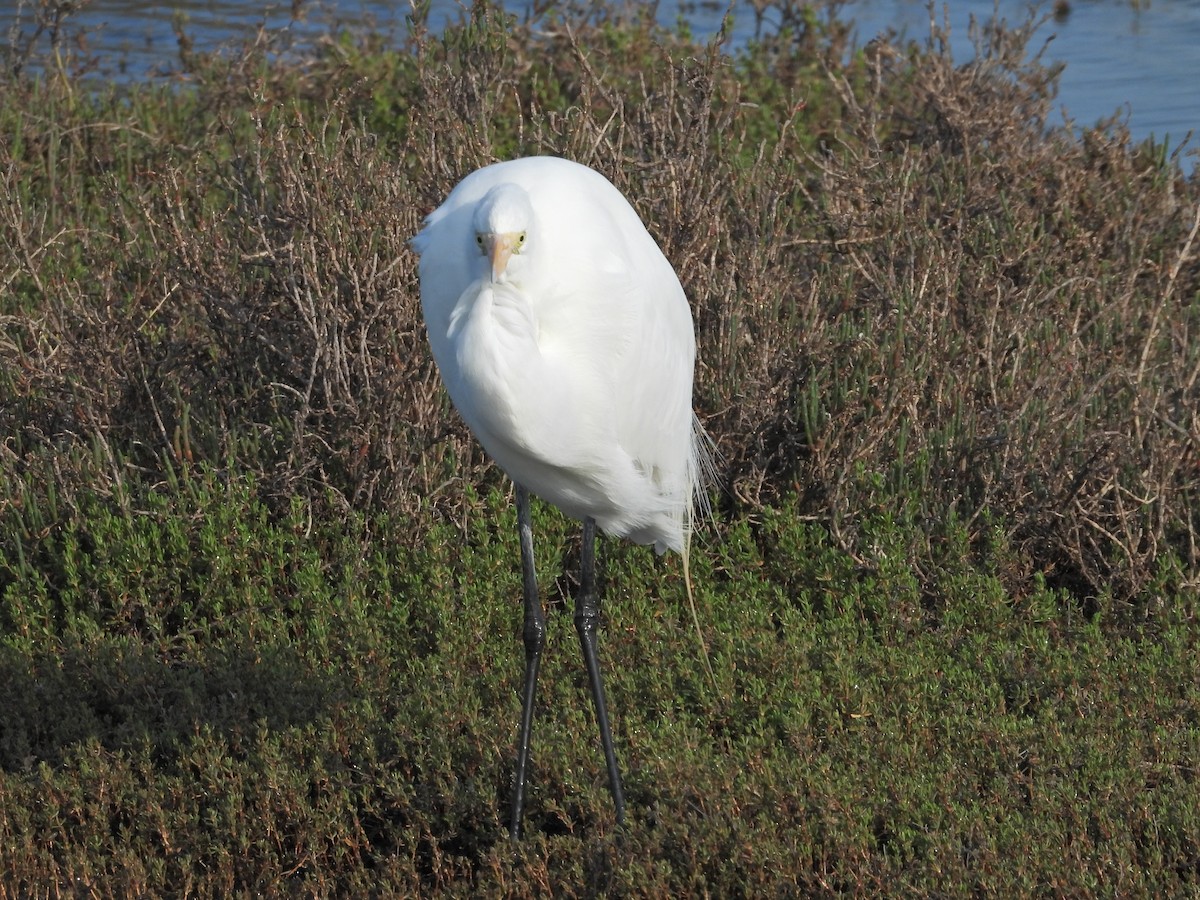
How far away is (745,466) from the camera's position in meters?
4.50

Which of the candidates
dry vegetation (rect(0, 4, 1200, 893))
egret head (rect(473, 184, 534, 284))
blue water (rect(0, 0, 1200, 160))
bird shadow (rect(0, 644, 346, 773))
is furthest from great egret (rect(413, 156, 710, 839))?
blue water (rect(0, 0, 1200, 160))

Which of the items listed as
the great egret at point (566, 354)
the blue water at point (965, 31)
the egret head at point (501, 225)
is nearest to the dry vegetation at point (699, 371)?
the great egret at point (566, 354)

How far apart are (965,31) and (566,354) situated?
8.37 m

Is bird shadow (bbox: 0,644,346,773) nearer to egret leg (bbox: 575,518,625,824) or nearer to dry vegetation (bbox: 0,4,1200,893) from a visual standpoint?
dry vegetation (bbox: 0,4,1200,893)

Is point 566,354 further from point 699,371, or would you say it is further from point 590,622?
point 699,371

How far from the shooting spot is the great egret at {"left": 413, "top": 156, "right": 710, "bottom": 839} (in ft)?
9.16

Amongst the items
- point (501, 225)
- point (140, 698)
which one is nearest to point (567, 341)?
point (501, 225)

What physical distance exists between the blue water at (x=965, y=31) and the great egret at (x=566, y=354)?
18.1ft

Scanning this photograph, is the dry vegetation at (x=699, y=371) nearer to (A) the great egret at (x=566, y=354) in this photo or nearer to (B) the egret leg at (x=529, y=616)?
(B) the egret leg at (x=529, y=616)

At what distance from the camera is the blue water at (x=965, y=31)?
8883 mm

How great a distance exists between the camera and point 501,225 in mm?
2701

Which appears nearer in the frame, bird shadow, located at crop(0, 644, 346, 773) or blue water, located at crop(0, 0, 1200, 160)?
bird shadow, located at crop(0, 644, 346, 773)

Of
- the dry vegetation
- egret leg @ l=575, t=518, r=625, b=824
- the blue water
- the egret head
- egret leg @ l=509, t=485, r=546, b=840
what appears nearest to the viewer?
the egret head

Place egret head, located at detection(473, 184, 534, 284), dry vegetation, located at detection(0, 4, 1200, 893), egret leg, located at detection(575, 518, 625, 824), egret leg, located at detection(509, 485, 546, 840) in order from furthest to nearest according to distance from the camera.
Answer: dry vegetation, located at detection(0, 4, 1200, 893), egret leg, located at detection(509, 485, 546, 840), egret leg, located at detection(575, 518, 625, 824), egret head, located at detection(473, 184, 534, 284)
